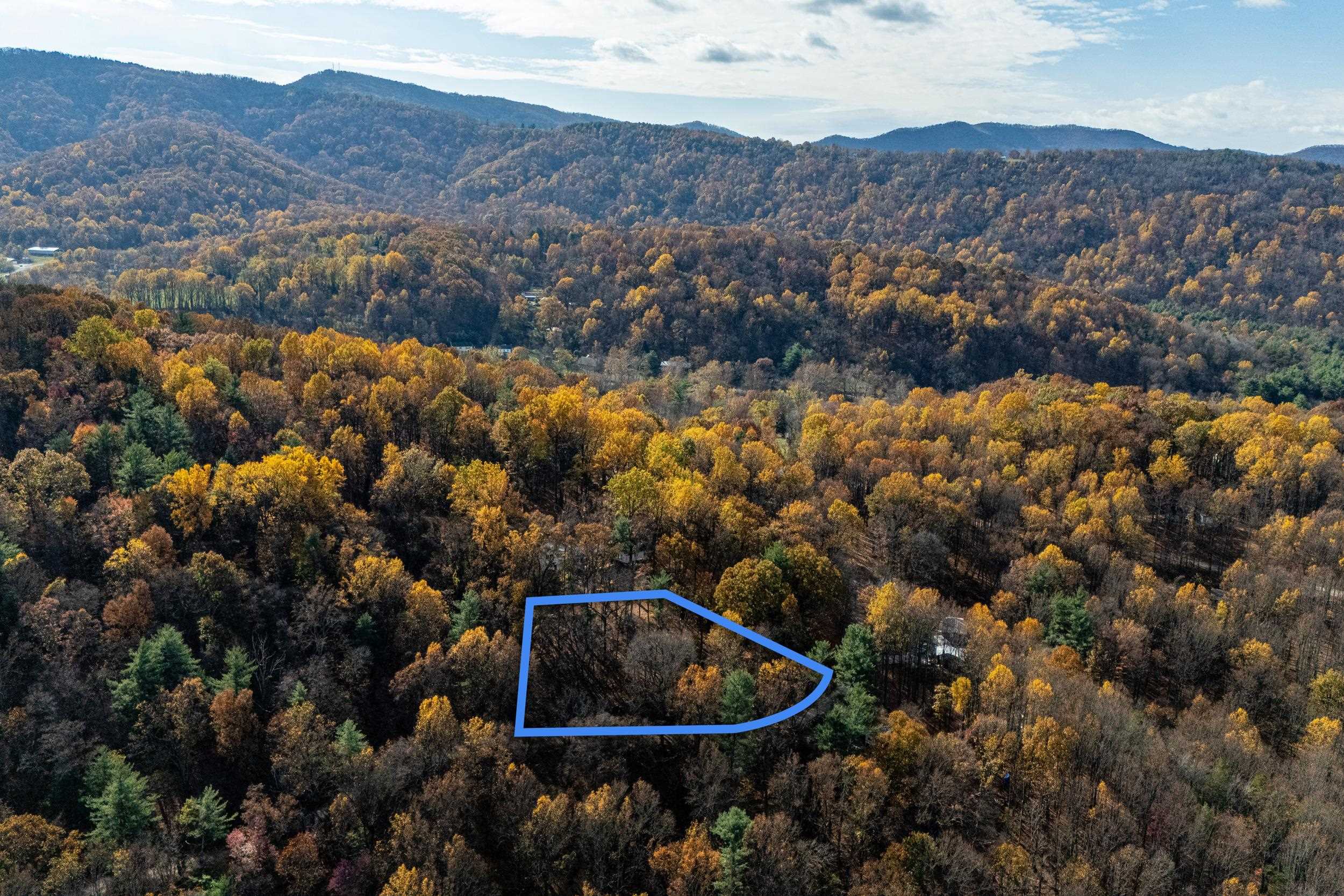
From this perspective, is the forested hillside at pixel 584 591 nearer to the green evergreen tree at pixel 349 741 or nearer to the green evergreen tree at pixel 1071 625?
the green evergreen tree at pixel 349 741

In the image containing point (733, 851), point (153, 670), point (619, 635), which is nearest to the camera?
point (733, 851)

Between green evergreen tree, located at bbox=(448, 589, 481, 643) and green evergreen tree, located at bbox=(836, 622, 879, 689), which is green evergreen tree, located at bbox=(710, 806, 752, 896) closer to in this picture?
green evergreen tree, located at bbox=(836, 622, 879, 689)

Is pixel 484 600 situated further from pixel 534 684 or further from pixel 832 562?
pixel 832 562

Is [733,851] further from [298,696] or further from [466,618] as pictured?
[298,696]

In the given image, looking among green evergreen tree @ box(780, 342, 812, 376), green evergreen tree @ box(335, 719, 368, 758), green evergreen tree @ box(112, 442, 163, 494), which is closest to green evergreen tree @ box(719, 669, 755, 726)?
green evergreen tree @ box(335, 719, 368, 758)

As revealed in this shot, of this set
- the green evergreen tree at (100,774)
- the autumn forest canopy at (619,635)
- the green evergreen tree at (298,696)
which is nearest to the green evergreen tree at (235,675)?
the autumn forest canopy at (619,635)

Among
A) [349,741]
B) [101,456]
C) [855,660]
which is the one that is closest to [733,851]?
[855,660]

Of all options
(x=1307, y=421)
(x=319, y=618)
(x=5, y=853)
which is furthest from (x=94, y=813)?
(x=1307, y=421)
